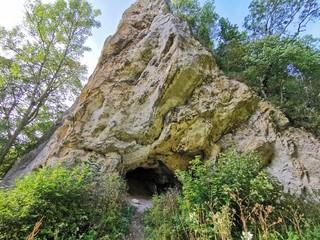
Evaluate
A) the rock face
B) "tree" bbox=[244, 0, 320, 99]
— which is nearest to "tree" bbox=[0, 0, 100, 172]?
the rock face

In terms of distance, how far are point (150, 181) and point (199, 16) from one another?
1184cm

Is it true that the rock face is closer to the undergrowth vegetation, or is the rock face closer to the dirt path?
the dirt path

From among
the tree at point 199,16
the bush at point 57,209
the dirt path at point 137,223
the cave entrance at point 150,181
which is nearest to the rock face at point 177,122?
the cave entrance at point 150,181

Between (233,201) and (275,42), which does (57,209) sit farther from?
(275,42)

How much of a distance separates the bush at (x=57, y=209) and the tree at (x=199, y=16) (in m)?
11.8

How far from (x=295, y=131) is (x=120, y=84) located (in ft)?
23.4

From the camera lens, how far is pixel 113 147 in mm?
7523

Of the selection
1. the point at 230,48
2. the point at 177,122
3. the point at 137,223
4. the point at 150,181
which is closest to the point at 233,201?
the point at 137,223

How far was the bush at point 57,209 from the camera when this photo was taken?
3.49 meters

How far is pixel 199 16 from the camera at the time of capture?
1472cm

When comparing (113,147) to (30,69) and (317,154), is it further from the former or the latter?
(30,69)

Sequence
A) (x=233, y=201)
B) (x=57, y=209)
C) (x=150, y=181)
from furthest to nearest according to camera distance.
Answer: (x=150, y=181), (x=233, y=201), (x=57, y=209)

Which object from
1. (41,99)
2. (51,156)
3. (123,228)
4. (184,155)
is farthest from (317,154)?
(41,99)

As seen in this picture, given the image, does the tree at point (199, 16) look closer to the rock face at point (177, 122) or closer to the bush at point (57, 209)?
the rock face at point (177, 122)
